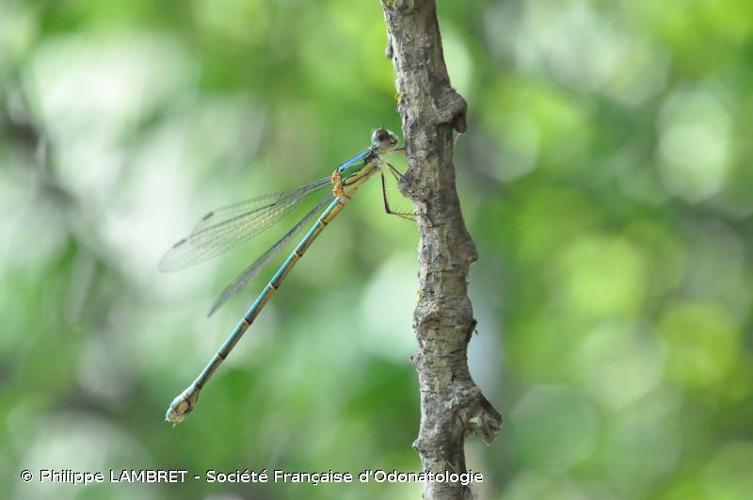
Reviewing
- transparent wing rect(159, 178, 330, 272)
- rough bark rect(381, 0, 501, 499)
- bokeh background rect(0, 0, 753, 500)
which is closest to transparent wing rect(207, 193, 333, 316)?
transparent wing rect(159, 178, 330, 272)

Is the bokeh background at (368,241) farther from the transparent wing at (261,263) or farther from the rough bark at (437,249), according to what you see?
the rough bark at (437,249)

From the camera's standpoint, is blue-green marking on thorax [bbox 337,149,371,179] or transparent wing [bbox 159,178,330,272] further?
transparent wing [bbox 159,178,330,272]

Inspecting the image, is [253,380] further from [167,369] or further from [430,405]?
[430,405]

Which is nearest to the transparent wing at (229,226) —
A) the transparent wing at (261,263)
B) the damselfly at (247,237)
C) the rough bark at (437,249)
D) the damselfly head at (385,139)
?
the damselfly at (247,237)

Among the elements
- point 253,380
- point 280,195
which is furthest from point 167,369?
point 280,195

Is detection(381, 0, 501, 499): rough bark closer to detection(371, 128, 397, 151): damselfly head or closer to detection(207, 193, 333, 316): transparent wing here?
detection(371, 128, 397, 151): damselfly head

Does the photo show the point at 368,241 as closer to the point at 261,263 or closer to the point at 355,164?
the point at 261,263
